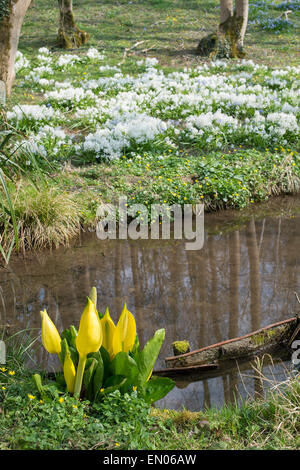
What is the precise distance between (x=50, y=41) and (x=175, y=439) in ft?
53.0

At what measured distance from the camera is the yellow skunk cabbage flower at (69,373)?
143 inches

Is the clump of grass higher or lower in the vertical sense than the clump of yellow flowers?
higher

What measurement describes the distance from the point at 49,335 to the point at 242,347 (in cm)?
194

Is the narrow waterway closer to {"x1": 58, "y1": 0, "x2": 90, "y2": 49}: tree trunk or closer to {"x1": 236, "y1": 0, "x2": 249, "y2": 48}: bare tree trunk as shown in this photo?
{"x1": 236, "y1": 0, "x2": 249, "y2": 48}: bare tree trunk

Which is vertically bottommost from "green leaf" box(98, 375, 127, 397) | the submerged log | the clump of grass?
the submerged log

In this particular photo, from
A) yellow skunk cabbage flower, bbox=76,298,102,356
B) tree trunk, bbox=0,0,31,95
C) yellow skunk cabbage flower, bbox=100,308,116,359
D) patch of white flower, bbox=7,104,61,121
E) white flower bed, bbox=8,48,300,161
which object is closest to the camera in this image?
yellow skunk cabbage flower, bbox=76,298,102,356

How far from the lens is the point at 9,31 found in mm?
10383

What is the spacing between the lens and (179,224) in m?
7.91

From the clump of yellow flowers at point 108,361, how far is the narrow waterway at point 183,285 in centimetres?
59

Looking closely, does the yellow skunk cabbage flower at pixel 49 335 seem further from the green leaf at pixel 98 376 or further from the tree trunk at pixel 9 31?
the tree trunk at pixel 9 31

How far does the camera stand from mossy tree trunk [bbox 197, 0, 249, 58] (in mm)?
15625

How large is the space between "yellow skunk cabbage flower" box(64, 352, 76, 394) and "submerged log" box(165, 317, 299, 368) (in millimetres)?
A: 1035

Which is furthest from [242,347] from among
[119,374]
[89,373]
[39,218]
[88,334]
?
[39,218]

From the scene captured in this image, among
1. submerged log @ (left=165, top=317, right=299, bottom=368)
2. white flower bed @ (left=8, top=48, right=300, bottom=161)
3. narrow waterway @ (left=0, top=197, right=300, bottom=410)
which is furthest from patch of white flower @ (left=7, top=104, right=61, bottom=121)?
submerged log @ (left=165, top=317, right=299, bottom=368)
